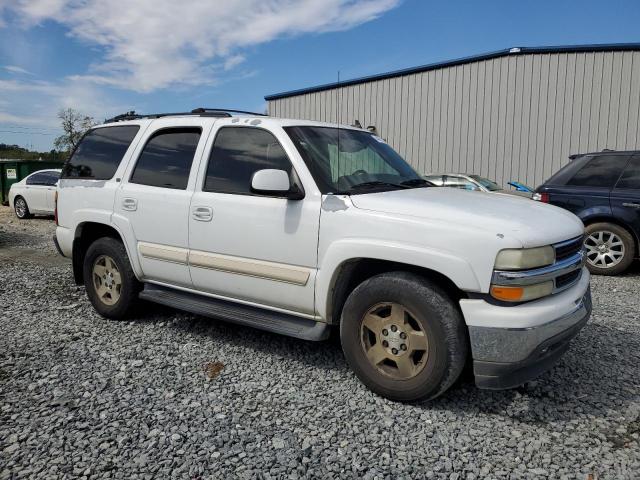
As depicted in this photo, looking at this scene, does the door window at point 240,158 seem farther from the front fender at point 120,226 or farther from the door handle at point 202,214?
the front fender at point 120,226

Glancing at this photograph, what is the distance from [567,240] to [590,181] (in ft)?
16.3

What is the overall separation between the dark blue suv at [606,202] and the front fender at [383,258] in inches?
209

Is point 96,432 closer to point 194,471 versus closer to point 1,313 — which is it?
point 194,471

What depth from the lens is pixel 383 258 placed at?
3.06 m

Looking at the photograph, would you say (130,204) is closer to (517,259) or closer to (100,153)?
(100,153)

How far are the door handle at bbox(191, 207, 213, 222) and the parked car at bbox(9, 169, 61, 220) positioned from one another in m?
12.2

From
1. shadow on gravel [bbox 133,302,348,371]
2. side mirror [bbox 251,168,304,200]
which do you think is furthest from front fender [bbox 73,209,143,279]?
side mirror [bbox 251,168,304,200]

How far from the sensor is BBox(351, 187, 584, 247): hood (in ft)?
9.29

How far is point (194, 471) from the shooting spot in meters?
2.48

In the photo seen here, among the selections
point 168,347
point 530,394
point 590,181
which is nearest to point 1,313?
point 168,347

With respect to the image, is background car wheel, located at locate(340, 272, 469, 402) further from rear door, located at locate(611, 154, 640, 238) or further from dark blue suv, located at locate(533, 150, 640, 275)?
rear door, located at locate(611, 154, 640, 238)

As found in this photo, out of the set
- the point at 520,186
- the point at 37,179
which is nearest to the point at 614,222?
the point at 520,186

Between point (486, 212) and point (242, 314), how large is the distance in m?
1.91

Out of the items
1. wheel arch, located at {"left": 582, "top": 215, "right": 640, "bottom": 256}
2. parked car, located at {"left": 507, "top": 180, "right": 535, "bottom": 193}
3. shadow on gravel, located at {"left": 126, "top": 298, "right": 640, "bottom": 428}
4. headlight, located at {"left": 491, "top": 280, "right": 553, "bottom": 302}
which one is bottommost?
shadow on gravel, located at {"left": 126, "top": 298, "right": 640, "bottom": 428}
